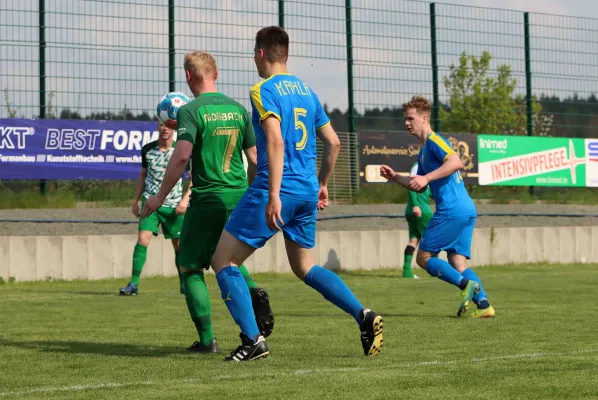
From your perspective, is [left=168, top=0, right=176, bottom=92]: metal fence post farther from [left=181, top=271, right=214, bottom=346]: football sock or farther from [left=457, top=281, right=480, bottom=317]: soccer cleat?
[left=181, top=271, right=214, bottom=346]: football sock

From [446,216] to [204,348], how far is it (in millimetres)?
3868

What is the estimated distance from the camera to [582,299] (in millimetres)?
12430

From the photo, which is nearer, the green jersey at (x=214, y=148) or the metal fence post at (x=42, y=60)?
the green jersey at (x=214, y=148)

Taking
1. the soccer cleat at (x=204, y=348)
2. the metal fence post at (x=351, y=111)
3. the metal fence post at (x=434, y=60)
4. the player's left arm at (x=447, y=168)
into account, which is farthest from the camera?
the metal fence post at (x=434, y=60)

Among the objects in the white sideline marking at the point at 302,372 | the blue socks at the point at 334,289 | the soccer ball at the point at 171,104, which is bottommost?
the white sideline marking at the point at 302,372

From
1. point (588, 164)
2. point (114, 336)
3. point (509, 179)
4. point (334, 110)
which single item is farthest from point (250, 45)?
point (114, 336)

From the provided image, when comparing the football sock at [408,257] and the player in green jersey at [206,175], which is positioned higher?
the player in green jersey at [206,175]

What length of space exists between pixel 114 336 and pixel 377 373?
315cm

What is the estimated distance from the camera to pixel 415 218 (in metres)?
18.1

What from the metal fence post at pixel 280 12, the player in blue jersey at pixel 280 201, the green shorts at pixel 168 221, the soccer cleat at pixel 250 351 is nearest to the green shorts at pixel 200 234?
the player in blue jersey at pixel 280 201

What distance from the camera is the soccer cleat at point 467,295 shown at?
34.1ft

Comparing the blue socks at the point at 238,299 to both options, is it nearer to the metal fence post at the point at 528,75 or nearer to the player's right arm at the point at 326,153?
the player's right arm at the point at 326,153

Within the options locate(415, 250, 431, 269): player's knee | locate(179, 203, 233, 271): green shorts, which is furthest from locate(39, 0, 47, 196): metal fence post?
locate(179, 203, 233, 271): green shorts

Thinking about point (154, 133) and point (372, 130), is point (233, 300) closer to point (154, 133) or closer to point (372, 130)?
point (154, 133)
